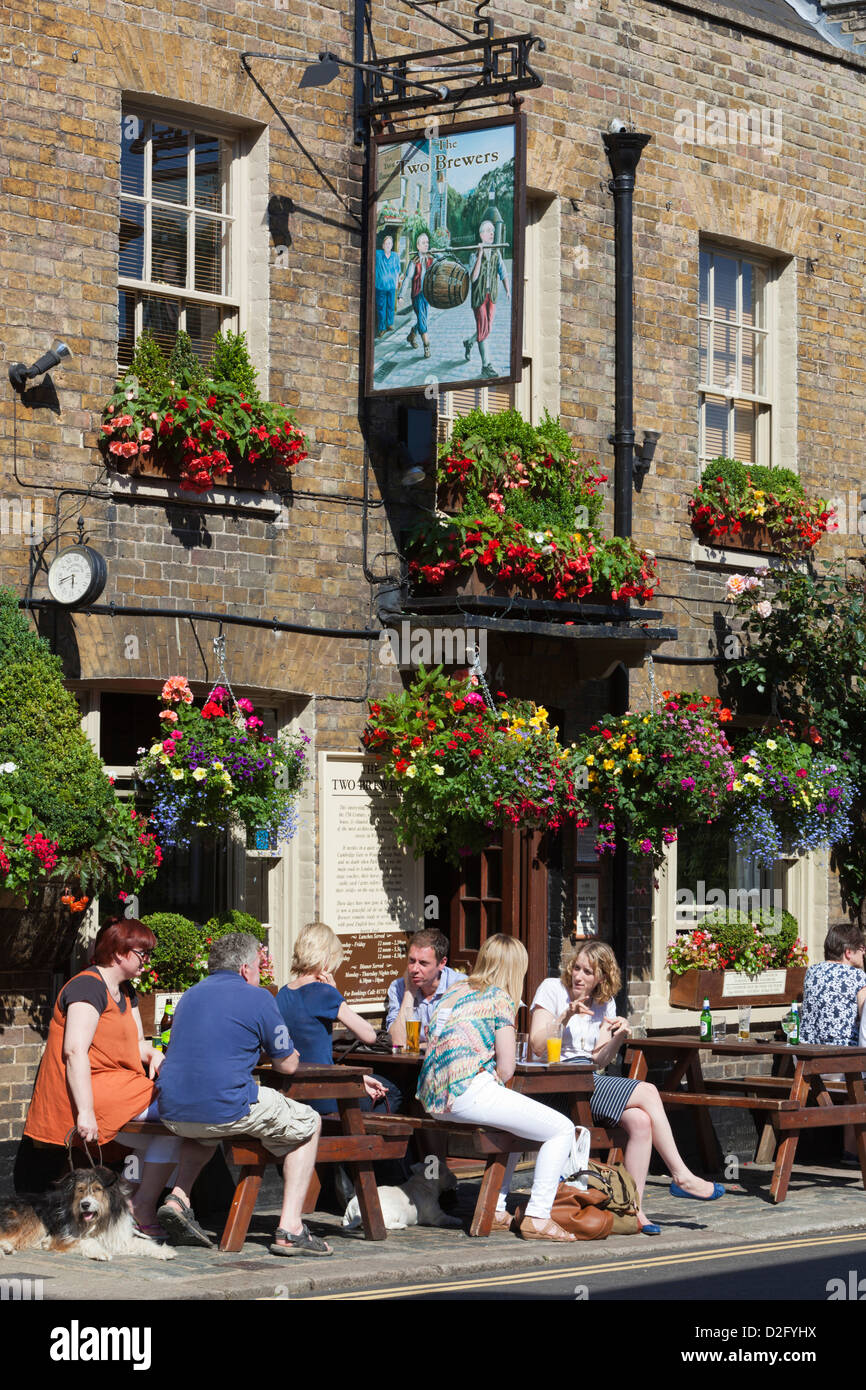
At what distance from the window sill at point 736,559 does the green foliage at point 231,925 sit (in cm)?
484

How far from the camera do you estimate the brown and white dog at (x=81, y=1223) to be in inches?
366

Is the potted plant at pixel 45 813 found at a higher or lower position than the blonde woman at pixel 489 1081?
higher

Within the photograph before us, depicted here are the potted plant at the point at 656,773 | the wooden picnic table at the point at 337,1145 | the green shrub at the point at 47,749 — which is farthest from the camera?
the potted plant at the point at 656,773

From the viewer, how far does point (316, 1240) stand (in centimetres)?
972

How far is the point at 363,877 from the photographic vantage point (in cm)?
1271

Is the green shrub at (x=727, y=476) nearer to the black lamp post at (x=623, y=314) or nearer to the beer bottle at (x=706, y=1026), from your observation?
the black lamp post at (x=623, y=314)

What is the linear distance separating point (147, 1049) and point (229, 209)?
5160 mm

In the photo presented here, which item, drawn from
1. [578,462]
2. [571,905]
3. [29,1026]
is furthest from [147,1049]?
[578,462]

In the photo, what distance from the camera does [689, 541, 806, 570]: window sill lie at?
593 inches

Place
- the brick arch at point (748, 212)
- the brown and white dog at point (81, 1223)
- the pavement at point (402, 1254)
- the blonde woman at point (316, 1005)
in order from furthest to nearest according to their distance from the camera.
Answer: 1. the brick arch at point (748, 212)
2. the blonde woman at point (316, 1005)
3. the brown and white dog at point (81, 1223)
4. the pavement at point (402, 1254)

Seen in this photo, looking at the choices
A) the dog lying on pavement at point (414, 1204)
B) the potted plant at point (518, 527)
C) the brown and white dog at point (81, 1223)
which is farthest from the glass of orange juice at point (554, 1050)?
the potted plant at point (518, 527)

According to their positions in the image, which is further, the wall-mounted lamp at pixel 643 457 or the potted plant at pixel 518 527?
the wall-mounted lamp at pixel 643 457

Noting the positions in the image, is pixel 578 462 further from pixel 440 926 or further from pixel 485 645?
pixel 440 926

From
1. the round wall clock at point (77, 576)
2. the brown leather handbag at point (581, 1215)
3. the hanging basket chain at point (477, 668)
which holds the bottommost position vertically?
the brown leather handbag at point (581, 1215)
